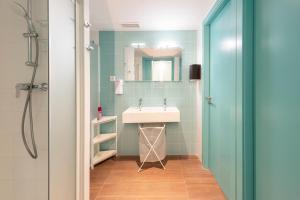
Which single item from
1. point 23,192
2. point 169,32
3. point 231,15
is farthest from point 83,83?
point 169,32

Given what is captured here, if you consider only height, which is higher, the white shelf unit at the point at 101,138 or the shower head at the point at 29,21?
the shower head at the point at 29,21

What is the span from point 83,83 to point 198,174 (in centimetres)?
206

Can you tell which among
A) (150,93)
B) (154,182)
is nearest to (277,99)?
(154,182)

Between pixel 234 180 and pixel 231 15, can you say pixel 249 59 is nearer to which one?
pixel 231 15

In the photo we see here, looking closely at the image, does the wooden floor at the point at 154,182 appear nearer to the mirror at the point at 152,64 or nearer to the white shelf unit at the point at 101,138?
the white shelf unit at the point at 101,138

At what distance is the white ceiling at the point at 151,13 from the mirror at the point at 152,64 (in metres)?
0.39

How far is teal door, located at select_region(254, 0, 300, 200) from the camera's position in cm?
108

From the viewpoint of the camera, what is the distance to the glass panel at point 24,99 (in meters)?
1.34

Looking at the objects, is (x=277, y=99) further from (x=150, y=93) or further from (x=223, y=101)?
(x=150, y=93)

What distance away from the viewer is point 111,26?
334 cm

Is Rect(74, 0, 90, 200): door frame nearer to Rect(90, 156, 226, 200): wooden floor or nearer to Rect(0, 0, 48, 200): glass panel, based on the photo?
Rect(0, 0, 48, 200): glass panel

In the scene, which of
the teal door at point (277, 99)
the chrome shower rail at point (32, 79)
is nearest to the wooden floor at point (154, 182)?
the teal door at point (277, 99)

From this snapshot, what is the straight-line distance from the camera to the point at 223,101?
2273 mm

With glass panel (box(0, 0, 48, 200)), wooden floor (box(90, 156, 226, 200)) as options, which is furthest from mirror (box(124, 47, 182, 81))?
glass panel (box(0, 0, 48, 200))
